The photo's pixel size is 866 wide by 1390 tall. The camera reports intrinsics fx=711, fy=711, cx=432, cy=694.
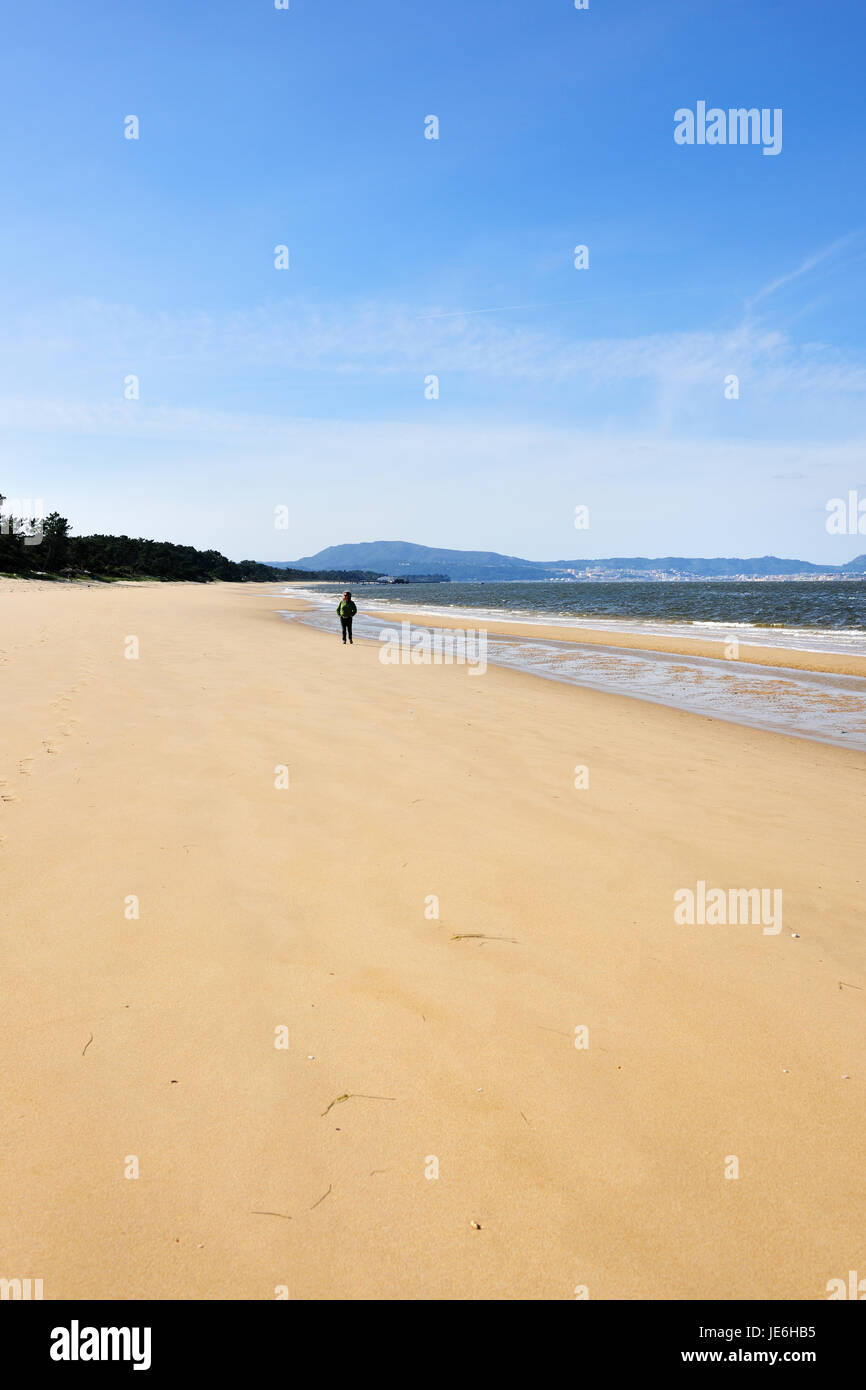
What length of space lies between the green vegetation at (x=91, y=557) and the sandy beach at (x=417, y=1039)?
80483 mm

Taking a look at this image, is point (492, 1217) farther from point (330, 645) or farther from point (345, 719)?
point (330, 645)

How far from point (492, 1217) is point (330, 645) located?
76.7ft

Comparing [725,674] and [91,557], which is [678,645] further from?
[91,557]

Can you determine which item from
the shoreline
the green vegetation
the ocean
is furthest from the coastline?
the green vegetation

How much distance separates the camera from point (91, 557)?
102m

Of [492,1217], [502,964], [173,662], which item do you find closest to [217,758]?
[502,964]

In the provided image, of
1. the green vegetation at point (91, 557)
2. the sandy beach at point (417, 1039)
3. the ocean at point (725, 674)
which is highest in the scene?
the green vegetation at point (91, 557)

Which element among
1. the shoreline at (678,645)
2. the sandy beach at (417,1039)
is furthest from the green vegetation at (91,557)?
the sandy beach at (417,1039)

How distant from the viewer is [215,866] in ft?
17.9

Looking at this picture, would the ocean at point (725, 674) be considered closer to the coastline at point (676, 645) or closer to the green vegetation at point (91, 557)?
the coastline at point (676, 645)

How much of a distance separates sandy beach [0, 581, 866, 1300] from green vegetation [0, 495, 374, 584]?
8048cm

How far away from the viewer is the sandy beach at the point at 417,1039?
255 centimetres

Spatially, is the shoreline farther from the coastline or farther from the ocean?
the ocean
